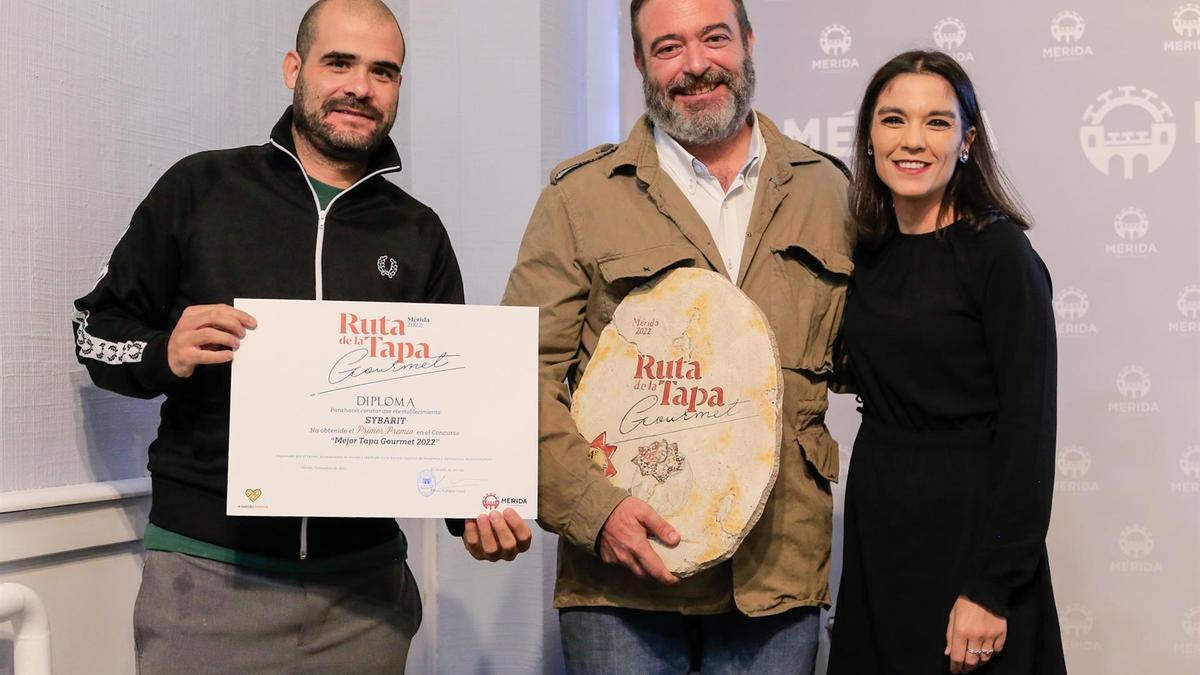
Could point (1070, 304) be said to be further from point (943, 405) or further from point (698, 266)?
point (698, 266)

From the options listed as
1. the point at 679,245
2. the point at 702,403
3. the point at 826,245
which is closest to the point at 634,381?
the point at 702,403

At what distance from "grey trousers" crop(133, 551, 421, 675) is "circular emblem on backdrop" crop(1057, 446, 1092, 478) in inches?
71.0

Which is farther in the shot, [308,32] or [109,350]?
[308,32]

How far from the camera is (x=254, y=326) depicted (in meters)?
1.52

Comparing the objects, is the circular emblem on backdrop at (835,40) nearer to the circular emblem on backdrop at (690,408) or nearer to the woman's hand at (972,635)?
the circular emblem on backdrop at (690,408)

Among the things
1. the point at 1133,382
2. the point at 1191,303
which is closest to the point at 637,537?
the point at 1133,382

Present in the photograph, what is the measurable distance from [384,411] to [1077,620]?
1970 millimetres

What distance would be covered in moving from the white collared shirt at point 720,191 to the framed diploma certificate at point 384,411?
1.38 ft

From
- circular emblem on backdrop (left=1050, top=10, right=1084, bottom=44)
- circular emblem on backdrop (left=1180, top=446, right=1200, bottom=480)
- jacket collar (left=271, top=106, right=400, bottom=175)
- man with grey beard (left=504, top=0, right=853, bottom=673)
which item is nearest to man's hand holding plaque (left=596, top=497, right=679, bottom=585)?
man with grey beard (left=504, top=0, right=853, bottom=673)

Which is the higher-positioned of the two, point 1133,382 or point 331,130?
point 331,130

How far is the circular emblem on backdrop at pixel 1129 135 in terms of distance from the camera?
8.89 ft

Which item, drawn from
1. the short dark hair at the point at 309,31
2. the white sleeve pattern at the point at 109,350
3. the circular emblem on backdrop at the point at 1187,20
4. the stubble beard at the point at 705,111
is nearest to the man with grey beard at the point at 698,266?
the stubble beard at the point at 705,111

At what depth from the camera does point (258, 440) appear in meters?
1.52

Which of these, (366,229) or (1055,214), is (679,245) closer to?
(366,229)
